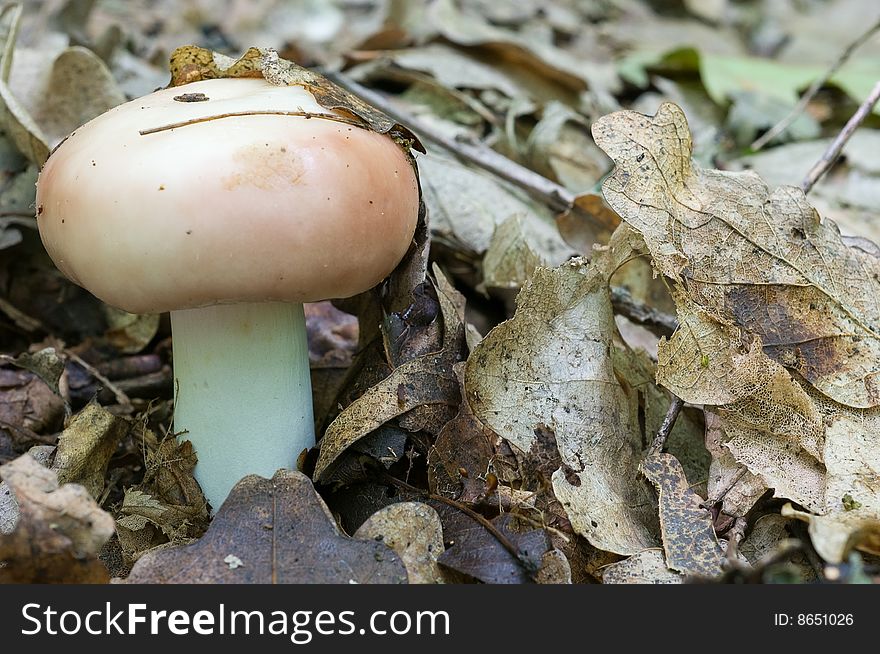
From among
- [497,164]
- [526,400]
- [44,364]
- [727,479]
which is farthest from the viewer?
[497,164]

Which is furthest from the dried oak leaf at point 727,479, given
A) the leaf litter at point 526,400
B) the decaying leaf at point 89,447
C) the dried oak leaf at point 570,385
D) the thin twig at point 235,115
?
the decaying leaf at point 89,447

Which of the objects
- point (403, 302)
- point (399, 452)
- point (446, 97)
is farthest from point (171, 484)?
point (446, 97)

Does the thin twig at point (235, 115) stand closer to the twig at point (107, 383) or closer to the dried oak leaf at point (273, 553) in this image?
the dried oak leaf at point (273, 553)

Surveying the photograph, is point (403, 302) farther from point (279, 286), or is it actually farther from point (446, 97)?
point (446, 97)

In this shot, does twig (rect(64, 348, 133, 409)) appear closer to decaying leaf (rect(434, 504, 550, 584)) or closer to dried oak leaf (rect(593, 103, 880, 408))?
decaying leaf (rect(434, 504, 550, 584))

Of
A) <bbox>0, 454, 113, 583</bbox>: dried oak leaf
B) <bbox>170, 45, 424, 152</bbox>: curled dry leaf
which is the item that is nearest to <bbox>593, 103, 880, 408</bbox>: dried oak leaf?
<bbox>170, 45, 424, 152</bbox>: curled dry leaf

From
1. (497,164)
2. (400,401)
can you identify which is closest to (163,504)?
(400,401)

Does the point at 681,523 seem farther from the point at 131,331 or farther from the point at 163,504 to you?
the point at 131,331
